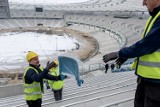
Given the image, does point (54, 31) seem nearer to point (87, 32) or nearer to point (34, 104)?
point (87, 32)

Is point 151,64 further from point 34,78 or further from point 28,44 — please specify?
point 28,44

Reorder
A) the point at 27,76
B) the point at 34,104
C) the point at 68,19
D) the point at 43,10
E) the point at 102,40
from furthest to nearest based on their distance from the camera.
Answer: the point at 43,10
the point at 68,19
the point at 102,40
the point at 34,104
the point at 27,76

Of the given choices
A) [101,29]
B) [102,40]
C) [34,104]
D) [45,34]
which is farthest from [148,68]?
[101,29]

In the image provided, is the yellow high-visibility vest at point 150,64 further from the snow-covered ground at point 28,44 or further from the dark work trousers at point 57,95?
the snow-covered ground at point 28,44

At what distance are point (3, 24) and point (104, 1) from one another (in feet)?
69.1

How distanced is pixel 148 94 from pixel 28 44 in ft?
88.3

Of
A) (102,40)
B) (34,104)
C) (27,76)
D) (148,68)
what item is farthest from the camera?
(102,40)

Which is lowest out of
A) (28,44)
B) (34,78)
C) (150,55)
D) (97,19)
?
(28,44)

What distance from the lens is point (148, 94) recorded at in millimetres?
2840

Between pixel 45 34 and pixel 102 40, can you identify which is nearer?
pixel 102 40

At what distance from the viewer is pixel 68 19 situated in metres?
45.4

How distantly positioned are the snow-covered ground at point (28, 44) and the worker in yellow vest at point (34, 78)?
18111mm

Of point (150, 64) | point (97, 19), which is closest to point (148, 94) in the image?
point (150, 64)

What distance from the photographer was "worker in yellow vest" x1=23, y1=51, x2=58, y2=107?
435 centimetres
